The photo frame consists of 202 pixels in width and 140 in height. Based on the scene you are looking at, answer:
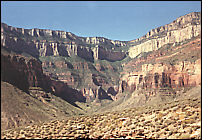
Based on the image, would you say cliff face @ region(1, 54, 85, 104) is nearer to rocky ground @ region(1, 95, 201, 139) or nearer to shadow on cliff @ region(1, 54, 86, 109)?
shadow on cliff @ region(1, 54, 86, 109)

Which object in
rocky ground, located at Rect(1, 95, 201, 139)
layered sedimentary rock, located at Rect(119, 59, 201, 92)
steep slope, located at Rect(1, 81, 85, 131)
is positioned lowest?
steep slope, located at Rect(1, 81, 85, 131)

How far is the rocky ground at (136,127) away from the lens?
2092 cm

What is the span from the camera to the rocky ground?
2092cm

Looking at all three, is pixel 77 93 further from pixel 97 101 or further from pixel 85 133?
pixel 85 133

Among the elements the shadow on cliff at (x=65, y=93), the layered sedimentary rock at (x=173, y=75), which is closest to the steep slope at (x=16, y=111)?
the shadow on cliff at (x=65, y=93)

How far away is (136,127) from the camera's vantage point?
23984 mm

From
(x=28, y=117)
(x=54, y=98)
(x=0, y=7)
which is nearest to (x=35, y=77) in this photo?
(x=54, y=98)

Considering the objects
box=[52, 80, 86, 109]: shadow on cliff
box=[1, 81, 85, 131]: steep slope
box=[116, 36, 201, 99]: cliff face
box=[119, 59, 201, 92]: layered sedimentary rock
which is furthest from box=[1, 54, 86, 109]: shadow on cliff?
box=[119, 59, 201, 92]: layered sedimentary rock

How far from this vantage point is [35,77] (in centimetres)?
13325

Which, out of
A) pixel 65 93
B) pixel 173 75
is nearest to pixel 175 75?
pixel 173 75

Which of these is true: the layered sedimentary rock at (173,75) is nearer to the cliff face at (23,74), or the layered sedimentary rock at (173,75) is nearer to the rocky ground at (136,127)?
the cliff face at (23,74)

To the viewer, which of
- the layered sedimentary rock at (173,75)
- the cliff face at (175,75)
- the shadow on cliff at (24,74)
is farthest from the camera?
the cliff face at (175,75)

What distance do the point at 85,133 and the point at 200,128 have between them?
1159 centimetres

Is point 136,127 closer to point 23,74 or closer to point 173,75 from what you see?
point 23,74
